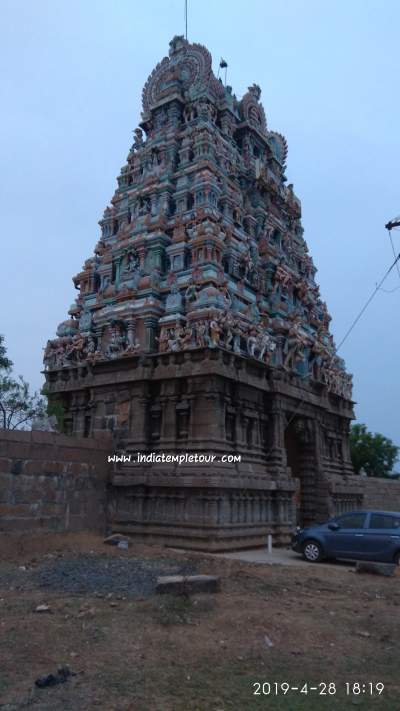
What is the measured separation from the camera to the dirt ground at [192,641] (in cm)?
500

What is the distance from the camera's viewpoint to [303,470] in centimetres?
2219

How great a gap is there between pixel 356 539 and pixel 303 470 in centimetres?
877

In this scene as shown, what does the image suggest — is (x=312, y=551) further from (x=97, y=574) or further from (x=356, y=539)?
(x=97, y=574)

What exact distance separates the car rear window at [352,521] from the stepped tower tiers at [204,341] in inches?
125

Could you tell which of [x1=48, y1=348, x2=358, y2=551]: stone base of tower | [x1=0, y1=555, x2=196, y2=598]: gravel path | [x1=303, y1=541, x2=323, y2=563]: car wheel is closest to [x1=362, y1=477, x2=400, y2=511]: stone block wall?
[x1=48, y1=348, x2=358, y2=551]: stone base of tower

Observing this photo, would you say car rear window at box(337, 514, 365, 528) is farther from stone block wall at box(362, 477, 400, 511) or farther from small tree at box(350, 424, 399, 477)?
small tree at box(350, 424, 399, 477)

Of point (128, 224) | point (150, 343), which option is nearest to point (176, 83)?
point (128, 224)

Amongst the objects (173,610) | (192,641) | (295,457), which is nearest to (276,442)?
(295,457)

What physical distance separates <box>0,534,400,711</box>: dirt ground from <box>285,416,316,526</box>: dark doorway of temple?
430 inches

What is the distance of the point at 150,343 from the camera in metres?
18.3

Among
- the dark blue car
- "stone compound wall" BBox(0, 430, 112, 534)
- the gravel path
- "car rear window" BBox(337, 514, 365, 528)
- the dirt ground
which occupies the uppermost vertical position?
"stone compound wall" BBox(0, 430, 112, 534)

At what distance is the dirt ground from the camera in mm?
4996

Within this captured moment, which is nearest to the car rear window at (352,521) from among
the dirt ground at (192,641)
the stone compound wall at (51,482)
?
the dirt ground at (192,641)

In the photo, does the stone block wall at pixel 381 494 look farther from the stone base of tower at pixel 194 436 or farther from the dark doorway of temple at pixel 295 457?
the stone base of tower at pixel 194 436
